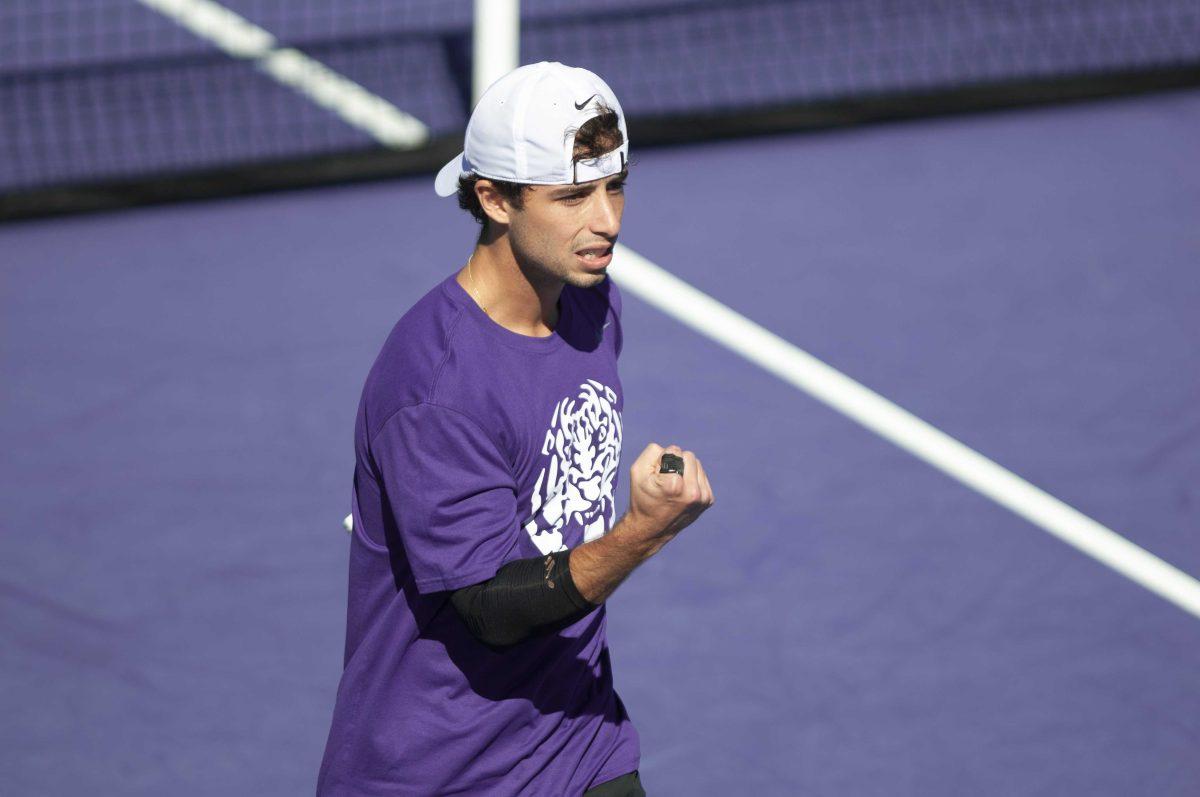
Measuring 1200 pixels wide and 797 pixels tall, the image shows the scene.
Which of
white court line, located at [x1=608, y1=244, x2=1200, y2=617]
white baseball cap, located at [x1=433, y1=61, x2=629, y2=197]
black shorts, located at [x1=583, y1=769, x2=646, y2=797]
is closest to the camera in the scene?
white baseball cap, located at [x1=433, y1=61, x2=629, y2=197]

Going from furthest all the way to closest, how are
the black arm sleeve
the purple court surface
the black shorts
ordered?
the purple court surface, the black shorts, the black arm sleeve

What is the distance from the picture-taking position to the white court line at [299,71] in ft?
27.1

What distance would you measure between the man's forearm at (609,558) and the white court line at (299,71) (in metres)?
5.40

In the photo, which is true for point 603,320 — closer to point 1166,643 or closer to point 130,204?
point 1166,643

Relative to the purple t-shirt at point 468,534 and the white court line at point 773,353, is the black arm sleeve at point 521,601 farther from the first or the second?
the white court line at point 773,353

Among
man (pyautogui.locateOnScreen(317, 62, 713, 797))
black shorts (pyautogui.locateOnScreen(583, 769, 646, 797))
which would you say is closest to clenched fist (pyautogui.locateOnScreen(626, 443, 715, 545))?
man (pyautogui.locateOnScreen(317, 62, 713, 797))

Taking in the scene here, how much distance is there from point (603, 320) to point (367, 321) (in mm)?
3408

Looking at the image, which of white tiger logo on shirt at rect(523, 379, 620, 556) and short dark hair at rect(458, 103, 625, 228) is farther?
white tiger logo on shirt at rect(523, 379, 620, 556)

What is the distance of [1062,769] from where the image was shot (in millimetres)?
4824

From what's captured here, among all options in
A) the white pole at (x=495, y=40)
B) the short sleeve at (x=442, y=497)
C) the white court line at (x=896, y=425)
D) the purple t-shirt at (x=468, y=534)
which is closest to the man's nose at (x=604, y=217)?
the purple t-shirt at (x=468, y=534)

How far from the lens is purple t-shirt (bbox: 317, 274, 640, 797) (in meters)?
3.01

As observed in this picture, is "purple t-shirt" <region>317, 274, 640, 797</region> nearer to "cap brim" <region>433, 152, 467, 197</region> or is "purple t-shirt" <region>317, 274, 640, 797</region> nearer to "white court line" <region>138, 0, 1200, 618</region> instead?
"cap brim" <region>433, 152, 467, 197</region>

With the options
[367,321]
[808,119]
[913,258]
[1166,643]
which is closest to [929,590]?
[1166,643]

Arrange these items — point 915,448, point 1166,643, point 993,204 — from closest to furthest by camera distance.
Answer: point 1166,643
point 915,448
point 993,204
